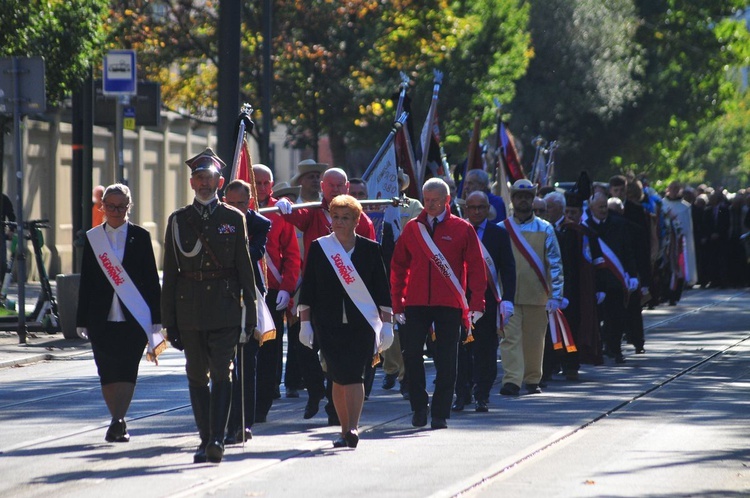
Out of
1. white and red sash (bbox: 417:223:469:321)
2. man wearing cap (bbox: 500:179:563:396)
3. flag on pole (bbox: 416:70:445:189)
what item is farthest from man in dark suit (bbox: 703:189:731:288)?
white and red sash (bbox: 417:223:469:321)

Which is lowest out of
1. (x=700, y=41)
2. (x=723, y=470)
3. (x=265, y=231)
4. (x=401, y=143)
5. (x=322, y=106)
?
(x=723, y=470)

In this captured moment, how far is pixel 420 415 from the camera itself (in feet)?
35.9

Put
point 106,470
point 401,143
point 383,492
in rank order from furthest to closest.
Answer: point 401,143 → point 106,470 → point 383,492

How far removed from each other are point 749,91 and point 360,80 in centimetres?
6134

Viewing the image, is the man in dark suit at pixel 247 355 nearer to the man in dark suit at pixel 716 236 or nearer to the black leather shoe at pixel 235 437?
the black leather shoe at pixel 235 437

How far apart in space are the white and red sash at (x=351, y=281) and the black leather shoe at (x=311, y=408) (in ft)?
5.26

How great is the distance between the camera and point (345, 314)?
9.89 meters

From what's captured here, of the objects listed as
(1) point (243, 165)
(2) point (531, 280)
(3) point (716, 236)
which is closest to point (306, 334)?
(1) point (243, 165)

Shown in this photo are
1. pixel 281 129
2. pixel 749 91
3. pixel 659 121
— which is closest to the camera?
pixel 659 121

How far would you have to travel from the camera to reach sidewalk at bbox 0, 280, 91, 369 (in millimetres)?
16064

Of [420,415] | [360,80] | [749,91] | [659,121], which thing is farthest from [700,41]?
[420,415]

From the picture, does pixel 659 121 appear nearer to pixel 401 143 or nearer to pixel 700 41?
pixel 700 41

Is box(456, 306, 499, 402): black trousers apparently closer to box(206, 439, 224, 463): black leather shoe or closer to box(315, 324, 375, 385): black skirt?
box(315, 324, 375, 385): black skirt

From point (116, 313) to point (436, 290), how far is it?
2196 mm
